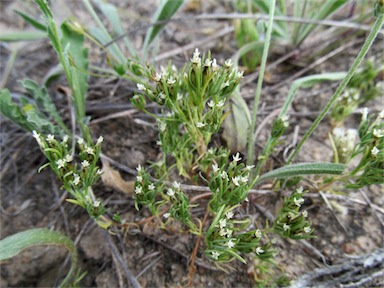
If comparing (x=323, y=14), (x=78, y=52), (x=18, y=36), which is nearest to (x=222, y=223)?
(x=78, y=52)

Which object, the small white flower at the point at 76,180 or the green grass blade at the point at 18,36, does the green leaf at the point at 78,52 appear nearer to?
the green grass blade at the point at 18,36

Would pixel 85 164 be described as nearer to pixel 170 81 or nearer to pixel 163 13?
pixel 170 81

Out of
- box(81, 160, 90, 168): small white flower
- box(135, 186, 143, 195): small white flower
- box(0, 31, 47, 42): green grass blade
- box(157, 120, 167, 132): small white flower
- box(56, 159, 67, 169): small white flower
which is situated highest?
box(0, 31, 47, 42): green grass blade

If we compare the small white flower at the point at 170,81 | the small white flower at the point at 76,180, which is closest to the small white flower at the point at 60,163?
the small white flower at the point at 76,180

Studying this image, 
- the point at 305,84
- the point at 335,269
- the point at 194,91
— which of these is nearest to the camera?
the point at 194,91

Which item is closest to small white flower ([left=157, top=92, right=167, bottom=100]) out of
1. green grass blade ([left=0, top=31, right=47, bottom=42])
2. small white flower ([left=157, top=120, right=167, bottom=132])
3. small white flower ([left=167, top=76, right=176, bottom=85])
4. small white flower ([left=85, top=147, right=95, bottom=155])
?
small white flower ([left=167, top=76, right=176, bottom=85])

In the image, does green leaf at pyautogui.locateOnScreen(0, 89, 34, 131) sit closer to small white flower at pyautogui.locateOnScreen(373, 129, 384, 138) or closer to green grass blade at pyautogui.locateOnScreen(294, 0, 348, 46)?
small white flower at pyautogui.locateOnScreen(373, 129, 384, 138)

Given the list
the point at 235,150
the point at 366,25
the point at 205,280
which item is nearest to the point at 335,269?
the point at 205,280

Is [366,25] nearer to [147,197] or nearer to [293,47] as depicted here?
[293,47]

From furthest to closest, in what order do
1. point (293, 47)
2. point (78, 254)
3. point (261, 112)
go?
point (293, 47) → point (261, 112) → point (78, 254)

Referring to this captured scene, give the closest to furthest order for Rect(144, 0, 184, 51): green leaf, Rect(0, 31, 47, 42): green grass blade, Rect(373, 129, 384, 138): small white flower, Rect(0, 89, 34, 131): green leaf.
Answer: Rect(373, 129, 384, 138): small white flower → Rect(0, 89, 34, 131): green leaf → Rect(144, 0, 184, 51): green leaf → Rect(0, 31, 47, 42): green grass blade
